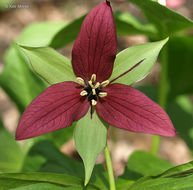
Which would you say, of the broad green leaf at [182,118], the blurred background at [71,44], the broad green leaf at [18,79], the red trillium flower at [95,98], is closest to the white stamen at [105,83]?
the red trillium flower at [95,98]

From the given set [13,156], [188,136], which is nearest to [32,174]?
[13,156]

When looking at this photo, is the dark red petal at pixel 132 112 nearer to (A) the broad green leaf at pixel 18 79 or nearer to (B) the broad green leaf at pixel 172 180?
(B) the broad green leaf at pixel 172 180

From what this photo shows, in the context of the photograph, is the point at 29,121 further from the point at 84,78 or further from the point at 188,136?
the point at 188,136

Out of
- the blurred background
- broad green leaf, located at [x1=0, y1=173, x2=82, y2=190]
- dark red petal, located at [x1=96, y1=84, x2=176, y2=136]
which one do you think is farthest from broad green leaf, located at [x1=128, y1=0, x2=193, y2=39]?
the blurred background

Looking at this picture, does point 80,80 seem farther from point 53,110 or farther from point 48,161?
point 48,161

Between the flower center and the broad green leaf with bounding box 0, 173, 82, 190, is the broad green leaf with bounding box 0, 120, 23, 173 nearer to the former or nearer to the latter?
the broad green leaf with bounding box 0, 173, 82, 190

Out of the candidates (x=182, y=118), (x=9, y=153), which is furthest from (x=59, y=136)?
(x=182, y=118)
